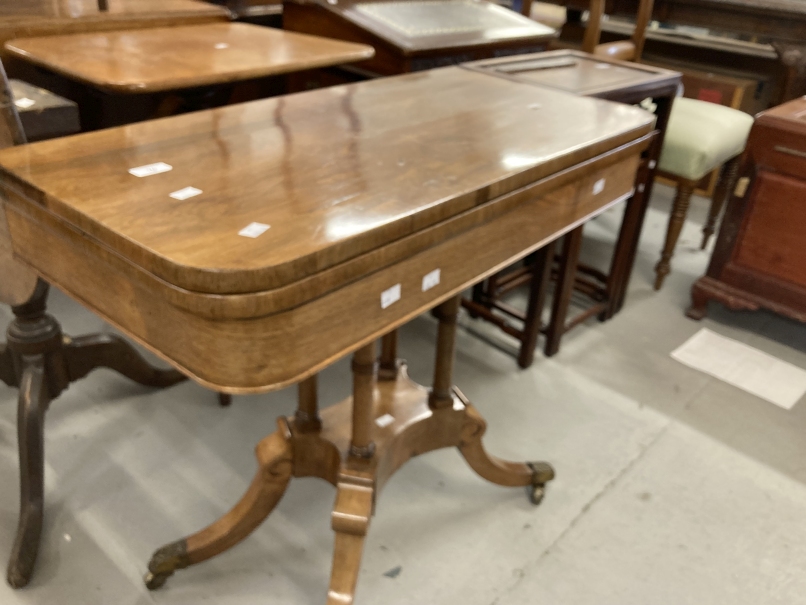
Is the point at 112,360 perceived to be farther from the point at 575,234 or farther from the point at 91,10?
the point at 575,234

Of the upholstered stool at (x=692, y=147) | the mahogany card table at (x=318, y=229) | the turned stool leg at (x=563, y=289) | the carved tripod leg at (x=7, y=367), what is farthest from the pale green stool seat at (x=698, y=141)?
the carved tripod leg at (x=7, y=367)

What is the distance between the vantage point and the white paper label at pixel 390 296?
82 centimetres

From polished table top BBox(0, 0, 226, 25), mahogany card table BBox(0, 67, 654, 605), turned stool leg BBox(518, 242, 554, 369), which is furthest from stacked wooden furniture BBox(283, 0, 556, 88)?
turned stool leg BBox(518, 242, 554, 369)

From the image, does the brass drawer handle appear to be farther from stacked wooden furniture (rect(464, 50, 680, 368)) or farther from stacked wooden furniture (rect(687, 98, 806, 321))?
stacked wooden furniture (rect(464, 50, 680, 368))

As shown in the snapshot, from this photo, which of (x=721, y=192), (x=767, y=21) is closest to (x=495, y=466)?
(x=721, y=192)

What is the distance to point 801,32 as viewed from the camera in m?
2.73

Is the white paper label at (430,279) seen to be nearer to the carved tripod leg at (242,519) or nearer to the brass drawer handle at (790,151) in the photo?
the carved tripod leg at (242,519)

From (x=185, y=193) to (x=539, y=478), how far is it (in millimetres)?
1067

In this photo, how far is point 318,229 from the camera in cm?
74

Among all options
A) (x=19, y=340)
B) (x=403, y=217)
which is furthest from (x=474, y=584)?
(x=19, y=340)

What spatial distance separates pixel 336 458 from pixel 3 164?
29.5 inches

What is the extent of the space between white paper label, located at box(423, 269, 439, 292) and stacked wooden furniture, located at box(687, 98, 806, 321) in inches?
63.7

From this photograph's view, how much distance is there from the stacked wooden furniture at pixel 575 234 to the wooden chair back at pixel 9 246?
3.32 feet

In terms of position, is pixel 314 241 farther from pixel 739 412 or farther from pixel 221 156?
pixel 739 412
